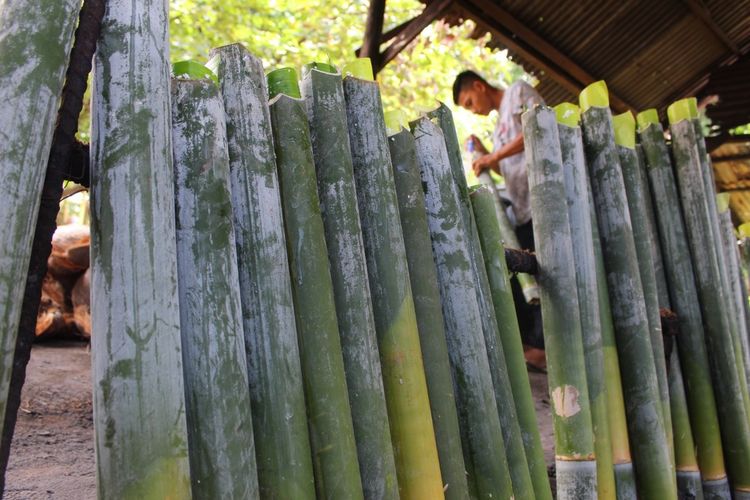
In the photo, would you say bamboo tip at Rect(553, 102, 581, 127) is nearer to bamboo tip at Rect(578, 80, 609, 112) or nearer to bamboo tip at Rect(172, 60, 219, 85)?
bamboo tip at Rect(578, 80, 609, 112)

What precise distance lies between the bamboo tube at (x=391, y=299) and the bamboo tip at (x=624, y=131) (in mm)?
1456

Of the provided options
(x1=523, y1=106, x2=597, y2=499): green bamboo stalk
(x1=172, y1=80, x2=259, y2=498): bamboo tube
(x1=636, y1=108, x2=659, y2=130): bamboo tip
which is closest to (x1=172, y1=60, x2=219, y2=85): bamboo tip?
(x1=172, y1=80, x2=259, y2=498): bamboo tube

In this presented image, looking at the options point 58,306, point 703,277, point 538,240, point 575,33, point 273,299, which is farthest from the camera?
point 58,306

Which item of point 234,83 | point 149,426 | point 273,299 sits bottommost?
point 149,426

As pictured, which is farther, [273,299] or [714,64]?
[714,64]

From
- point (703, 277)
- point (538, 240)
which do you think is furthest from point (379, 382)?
point (703, 277)

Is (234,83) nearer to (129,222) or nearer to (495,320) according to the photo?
(129,222)

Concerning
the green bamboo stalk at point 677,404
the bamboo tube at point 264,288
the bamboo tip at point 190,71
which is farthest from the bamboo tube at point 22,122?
the green bamboo stalk at point 677,404

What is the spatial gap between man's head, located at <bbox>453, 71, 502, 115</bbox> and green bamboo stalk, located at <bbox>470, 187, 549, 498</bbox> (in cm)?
316

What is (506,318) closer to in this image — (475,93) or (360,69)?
(360,69)

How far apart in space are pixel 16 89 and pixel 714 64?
5519mm

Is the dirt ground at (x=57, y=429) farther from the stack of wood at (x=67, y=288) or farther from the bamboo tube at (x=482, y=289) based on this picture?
the bamboo tube at (x=482, y=289)

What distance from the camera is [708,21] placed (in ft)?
15.4

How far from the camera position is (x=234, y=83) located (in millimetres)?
1456
